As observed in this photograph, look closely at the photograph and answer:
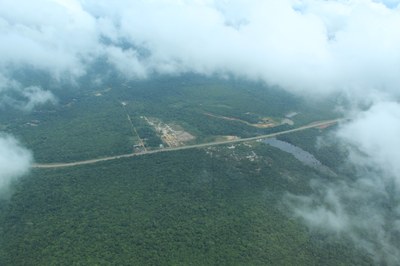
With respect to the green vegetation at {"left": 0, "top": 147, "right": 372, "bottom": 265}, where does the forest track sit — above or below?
above

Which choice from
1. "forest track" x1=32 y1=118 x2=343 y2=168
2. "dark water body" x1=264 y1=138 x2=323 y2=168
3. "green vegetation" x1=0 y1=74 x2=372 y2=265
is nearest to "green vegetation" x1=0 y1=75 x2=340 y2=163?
"green vegetation" x1=0 y1=74 x2=372 y2=265

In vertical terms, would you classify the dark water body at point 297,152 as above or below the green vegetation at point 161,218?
above

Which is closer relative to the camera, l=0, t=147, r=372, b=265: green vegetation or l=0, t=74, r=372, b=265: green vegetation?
l=0, t=147, r=372, b=265: green vegetation

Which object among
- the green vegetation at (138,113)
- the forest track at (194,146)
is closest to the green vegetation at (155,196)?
the green vegetation at (138,113)

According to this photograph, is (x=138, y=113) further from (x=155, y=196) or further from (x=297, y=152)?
(x=155, y=196)

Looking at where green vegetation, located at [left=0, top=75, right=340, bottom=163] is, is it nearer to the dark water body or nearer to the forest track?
the forest track

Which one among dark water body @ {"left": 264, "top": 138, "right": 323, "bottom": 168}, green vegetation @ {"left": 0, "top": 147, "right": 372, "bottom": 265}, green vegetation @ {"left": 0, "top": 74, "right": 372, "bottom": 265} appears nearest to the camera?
green vegetation @ {"left": 0, "top": 147, "right": 372, "bottom": 265}

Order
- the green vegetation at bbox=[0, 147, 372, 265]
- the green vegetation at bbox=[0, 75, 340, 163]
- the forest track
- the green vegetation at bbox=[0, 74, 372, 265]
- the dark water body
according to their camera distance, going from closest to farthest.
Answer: the green vegetation at bbox=[0, 147, 372, 265] < the green vegetation at bbox=[0, 74, 372, 265] < the forest track < the dark water body < the green vegetation at bbox=[0, 75, 340, 163]

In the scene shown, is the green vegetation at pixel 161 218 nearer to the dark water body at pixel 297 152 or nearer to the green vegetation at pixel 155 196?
the green vegetation at pixel 155 196

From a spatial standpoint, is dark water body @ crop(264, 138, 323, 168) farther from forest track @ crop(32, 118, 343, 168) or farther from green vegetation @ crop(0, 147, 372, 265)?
green vegetation @ crop(0, 147, 372, 265)
